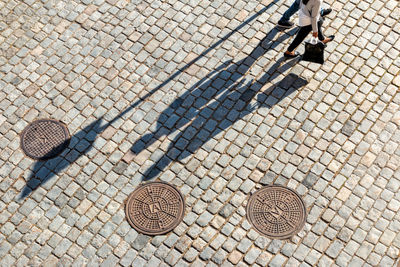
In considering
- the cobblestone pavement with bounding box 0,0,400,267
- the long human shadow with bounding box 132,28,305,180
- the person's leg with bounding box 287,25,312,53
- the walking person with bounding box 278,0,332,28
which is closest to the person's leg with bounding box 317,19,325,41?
the person's leg with bounding box 287,25,312,53

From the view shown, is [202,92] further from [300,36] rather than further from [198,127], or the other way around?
[300,36]

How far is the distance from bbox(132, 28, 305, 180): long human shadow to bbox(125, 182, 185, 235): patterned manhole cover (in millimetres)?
314

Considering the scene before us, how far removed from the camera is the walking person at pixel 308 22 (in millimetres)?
8820

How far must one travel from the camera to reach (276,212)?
340 inches

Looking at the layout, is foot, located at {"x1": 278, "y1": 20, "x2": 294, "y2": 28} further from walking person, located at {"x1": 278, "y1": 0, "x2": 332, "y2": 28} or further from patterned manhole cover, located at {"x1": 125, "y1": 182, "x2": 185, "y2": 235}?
patterned manhole cover, located at {"x1": 125, "y1": 182, "x2": 185, "y2": 235}

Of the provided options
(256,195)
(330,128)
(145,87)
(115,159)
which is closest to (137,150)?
(115,159)

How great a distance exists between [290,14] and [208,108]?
8.84 ft

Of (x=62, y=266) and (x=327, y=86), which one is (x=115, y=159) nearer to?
(x=62, y=266)

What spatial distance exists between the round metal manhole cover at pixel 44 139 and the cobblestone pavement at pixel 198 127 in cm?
14

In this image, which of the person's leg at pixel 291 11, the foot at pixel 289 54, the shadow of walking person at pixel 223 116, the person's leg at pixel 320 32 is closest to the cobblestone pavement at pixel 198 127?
the shadow of walking person at pixel 223 116

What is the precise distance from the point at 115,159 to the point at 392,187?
202 inches

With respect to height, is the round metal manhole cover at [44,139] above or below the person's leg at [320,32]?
below

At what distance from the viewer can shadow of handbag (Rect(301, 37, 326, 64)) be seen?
9117mm

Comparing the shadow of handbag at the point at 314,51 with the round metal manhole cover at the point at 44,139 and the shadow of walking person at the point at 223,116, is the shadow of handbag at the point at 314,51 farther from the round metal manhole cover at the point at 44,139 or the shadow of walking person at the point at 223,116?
the round metal manhole cover at the point at 44,139
